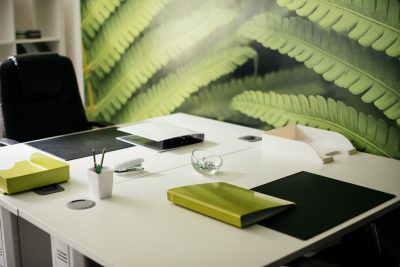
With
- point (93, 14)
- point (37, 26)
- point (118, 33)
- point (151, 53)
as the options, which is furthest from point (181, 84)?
point (37, 26)

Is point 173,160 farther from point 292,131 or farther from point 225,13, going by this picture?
point 225,13

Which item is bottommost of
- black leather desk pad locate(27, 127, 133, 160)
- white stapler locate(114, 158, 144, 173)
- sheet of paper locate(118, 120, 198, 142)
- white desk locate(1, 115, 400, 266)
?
black leather desk pad locate(27, 127, 133, 160)

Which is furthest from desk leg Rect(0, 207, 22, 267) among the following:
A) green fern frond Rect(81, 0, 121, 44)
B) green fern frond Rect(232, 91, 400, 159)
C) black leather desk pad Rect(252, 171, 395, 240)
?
green fern frond Rect(81, 0, 121, 44)

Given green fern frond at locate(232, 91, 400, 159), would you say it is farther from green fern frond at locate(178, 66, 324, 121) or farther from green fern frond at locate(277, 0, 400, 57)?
green fern frond at locate(277, 0, 400, 57)

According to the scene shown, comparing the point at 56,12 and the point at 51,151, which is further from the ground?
the point at 56,12

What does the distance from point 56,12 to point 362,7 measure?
97.3 inches

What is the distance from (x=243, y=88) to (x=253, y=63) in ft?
0.53

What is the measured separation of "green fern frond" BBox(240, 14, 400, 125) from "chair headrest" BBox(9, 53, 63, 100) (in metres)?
1.16

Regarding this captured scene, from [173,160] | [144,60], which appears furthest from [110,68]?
[173,160]

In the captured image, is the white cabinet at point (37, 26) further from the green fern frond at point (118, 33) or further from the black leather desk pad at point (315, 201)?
the black leather desk pad at point (315, 201)

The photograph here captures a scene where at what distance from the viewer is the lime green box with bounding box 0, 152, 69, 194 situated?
2.02m

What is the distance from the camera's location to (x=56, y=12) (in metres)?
4.11

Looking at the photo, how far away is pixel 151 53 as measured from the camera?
3576 mm

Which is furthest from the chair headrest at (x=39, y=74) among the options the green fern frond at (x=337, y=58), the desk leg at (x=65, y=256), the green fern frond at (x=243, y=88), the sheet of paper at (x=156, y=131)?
the desk leg at (x=65, y=256)
